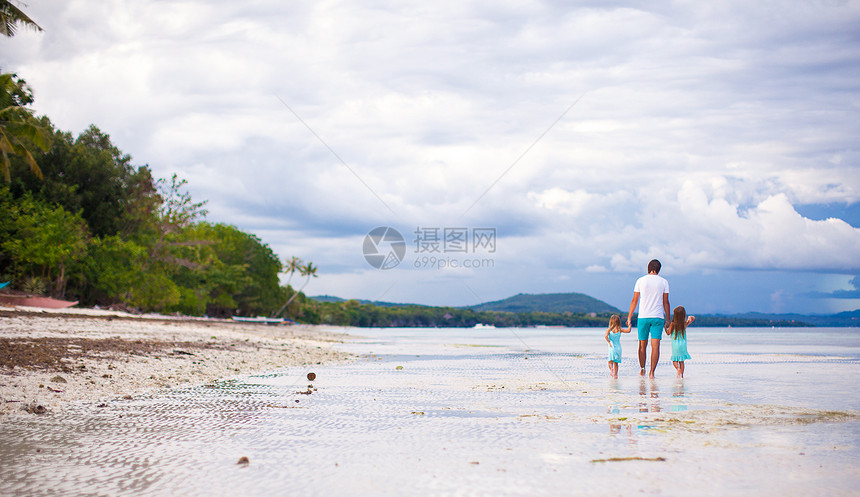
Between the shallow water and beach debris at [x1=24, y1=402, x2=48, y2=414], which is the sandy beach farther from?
the shallow water

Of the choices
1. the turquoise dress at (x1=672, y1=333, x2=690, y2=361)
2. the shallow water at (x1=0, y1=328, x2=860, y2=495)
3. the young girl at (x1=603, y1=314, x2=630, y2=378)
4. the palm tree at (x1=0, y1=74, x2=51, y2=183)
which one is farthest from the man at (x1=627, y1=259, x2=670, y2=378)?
the palm tree at (x1=0, y1=74, x2=51, y2=183)

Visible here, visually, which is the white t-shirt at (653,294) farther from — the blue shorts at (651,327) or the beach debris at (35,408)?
the beach debris at (35,408)

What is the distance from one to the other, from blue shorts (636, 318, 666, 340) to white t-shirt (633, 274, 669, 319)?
76 millimetres

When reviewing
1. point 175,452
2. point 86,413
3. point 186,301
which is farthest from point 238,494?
point 186,301

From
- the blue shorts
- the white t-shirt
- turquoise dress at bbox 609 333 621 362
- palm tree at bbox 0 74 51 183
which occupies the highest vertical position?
palm tree at bbox 0 74 51 183

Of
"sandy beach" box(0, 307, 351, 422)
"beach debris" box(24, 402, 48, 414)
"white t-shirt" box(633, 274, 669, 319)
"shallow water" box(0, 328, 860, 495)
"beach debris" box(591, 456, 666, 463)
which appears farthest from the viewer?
"white t-shirt" box(633, 274, 669, 319)

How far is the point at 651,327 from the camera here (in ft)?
36.3

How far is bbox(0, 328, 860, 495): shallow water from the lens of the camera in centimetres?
405

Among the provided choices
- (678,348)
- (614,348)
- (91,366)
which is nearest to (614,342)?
(614,348)

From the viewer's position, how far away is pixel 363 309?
153m

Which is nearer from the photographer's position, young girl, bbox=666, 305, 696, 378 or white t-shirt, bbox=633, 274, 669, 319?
white t-shirt, bbox=633, 274, 669, 319

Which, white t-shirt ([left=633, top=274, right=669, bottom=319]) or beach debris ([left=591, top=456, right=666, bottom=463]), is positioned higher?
white t-shirt ([left=633, top=274, right=669, bottom=319])

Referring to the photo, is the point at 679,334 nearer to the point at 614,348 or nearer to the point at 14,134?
the point at 614,348

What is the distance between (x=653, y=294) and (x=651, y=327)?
0.63 m
